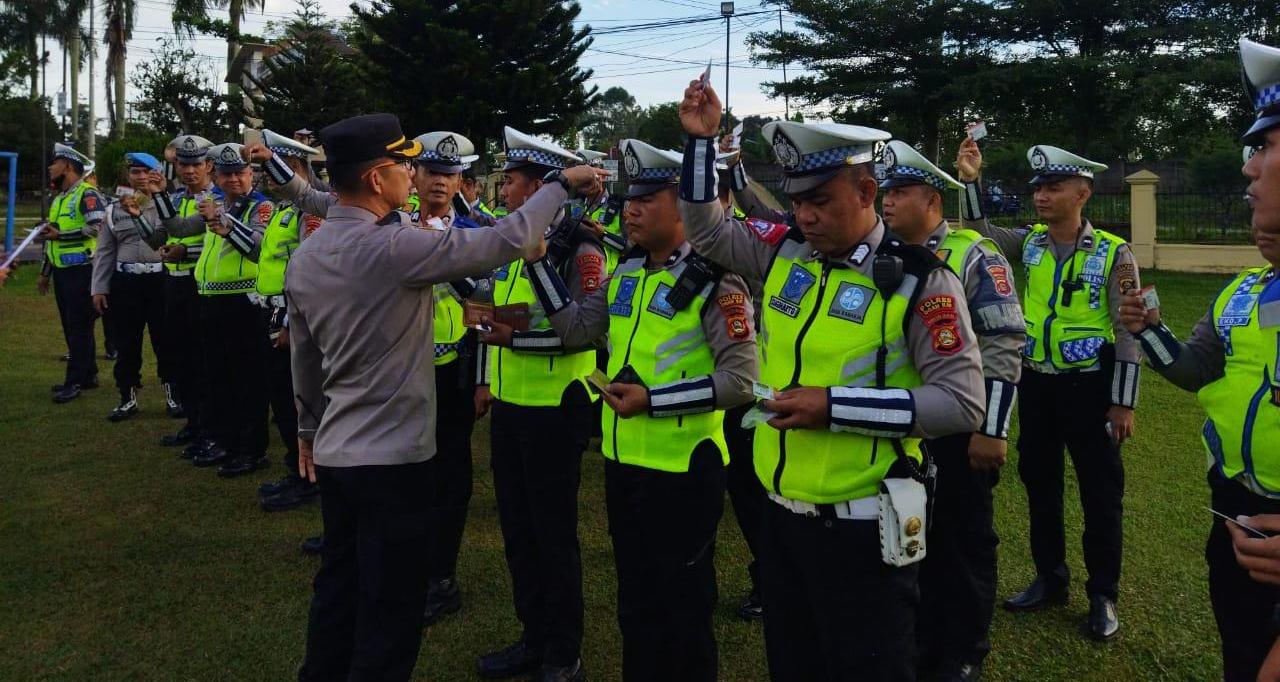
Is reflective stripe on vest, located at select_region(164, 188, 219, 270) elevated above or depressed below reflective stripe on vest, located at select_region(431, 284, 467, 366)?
above

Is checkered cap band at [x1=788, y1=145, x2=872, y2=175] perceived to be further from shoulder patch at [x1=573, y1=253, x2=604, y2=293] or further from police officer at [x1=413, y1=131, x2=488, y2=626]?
police officer at [x1=413, y1=131, x2=488, y2=626]

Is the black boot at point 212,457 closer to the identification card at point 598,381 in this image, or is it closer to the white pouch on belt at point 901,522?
the identification card at point 598,381

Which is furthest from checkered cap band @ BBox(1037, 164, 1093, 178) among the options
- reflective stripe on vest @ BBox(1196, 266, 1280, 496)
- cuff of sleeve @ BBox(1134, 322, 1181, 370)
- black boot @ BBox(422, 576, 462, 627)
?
black boot @ BBox(422, 576, 462, 627)

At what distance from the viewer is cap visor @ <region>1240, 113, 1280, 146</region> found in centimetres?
188

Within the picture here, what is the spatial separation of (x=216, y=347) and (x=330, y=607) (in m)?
4.17

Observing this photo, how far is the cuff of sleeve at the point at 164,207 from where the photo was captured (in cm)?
653

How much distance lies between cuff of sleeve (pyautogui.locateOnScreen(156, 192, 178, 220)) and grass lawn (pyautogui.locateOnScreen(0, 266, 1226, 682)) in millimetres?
1920

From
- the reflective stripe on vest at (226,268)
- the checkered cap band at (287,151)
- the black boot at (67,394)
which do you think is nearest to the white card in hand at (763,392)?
the checkered cap band at (287,151)

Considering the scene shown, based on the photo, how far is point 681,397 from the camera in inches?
112

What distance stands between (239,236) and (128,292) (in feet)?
8.85

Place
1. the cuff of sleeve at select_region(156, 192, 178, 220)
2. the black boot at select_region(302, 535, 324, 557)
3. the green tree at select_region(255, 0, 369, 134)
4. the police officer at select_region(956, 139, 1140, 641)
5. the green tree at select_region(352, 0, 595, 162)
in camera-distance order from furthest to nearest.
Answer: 1. the green tree at select_region(255, 0, 369, 134)
2. the green tree at select_region(352, 0, 595, 162)
3. the cuff of sleeve at select_region(156, 192, 178, 220)
4. the black boot at select_region(302, 535, 324, 557)
5. the police officer at select_region(956, 139, 1140, 641)

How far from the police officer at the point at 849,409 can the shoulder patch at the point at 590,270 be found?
4.20 ft

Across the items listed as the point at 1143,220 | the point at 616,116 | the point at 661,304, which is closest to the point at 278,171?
the point at 661,304

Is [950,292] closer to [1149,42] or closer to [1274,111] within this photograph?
[1274,111]
